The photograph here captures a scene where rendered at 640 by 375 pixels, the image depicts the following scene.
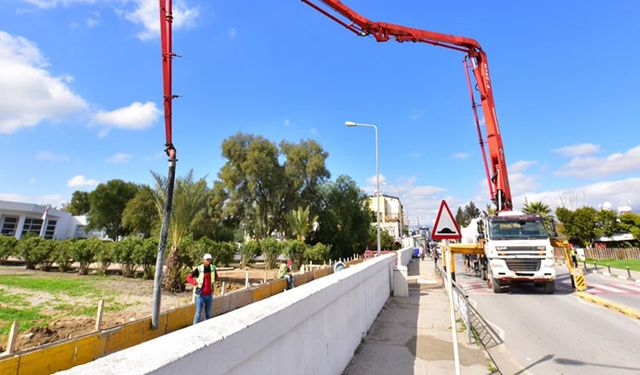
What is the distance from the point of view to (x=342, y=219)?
40.4 m

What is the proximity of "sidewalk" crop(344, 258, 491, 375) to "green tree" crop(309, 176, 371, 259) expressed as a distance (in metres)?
29.9

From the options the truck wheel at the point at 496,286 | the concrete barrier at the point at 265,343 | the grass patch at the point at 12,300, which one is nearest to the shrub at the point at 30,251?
the grass patch at the point at 12,300

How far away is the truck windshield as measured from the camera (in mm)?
12727

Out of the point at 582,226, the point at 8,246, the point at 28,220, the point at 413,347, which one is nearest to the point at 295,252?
the point at 413,347

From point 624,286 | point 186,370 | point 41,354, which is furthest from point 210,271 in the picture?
point 624,286

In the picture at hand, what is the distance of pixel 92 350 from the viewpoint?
19.9 feet

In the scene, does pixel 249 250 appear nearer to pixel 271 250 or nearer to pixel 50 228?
pixel 271 250

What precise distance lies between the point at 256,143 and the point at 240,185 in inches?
204

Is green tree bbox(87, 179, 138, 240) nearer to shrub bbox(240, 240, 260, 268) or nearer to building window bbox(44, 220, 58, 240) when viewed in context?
building window bbox(44, 220, 58, 240)

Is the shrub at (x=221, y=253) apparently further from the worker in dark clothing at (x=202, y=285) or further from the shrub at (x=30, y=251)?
the shrub at (x=30, y=251)

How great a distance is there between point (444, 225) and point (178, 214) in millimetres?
12868

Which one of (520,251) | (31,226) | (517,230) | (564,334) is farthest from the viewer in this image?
(31,226)

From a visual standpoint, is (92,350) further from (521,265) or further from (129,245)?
(129,245)

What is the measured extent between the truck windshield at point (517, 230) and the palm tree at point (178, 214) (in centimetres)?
1261
